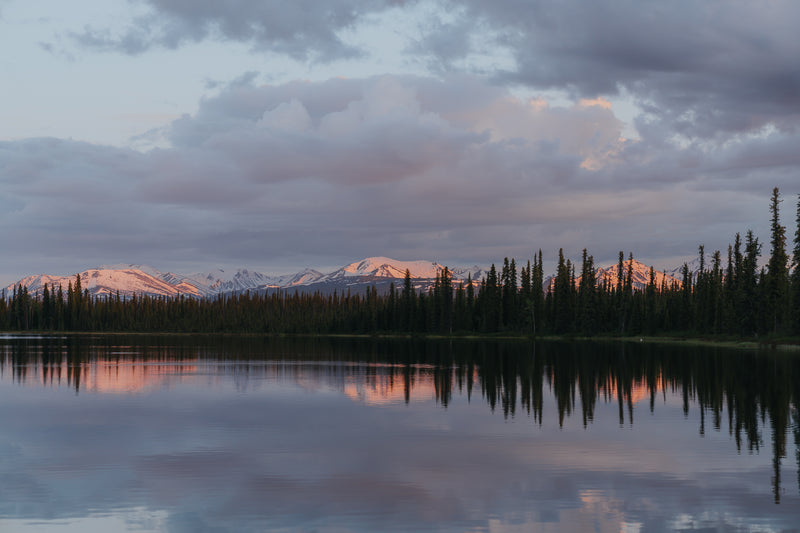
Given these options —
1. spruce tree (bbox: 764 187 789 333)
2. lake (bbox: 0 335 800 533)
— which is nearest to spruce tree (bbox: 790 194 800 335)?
spruce tree (bbox: 764 187 789 333)

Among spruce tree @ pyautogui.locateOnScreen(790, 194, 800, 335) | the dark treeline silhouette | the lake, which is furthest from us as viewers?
spruce tree @ pyautogui.locateOnScreen(790, 194, 800, 335)

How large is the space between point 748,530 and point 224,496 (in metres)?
13.6

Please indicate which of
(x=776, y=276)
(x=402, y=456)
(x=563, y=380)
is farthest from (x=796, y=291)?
(x=402, y=456)

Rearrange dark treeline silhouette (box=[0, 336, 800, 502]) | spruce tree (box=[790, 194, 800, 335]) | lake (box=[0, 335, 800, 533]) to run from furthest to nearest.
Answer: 1. spruce tree (box=[790, 194, 800, 335])
2. dark treeline silhouette (box=[0, 336, 800, 502])
3. lake (box=[0, 335, 800, 533])

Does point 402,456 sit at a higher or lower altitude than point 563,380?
higher

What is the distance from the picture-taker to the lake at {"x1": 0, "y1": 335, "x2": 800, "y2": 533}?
1997 cm

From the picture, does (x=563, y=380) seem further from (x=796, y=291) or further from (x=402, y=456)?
(x=796, y=291)

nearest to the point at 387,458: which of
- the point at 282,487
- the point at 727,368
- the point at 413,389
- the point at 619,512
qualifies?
the point at 282,487

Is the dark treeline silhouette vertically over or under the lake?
under

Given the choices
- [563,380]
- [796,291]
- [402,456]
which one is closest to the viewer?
[402,456]

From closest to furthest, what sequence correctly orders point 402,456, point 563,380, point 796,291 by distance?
point 402,456 → point 563,380 → point 796,291

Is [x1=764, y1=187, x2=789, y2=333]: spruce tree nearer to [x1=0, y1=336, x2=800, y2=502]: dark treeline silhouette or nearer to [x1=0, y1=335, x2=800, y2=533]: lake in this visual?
[x1=0, y1=336, x2=800, y2=502]: dark treeline silhouette

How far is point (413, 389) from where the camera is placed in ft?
181

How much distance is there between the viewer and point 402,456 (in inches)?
1128
